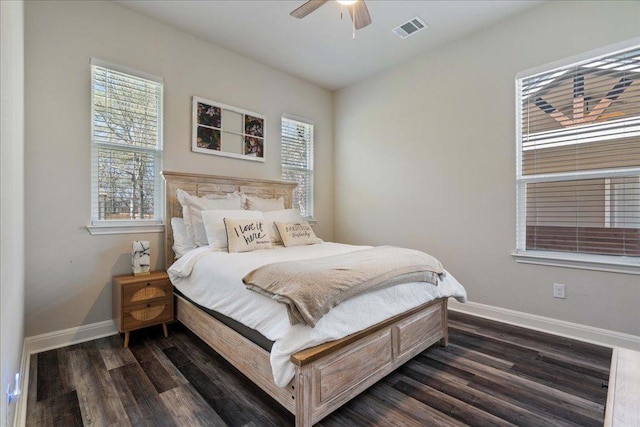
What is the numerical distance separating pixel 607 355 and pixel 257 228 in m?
3.00

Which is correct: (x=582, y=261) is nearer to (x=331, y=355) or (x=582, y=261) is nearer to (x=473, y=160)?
(x=473, y=160)

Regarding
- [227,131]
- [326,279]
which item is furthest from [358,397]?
[227,131]

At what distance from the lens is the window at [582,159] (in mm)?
2441

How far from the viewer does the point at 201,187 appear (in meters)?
3.23

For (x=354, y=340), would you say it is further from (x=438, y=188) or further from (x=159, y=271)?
(x=438, y=188)

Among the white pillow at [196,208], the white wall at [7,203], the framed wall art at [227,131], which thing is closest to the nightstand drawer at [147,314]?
the white pillow at [196,208]

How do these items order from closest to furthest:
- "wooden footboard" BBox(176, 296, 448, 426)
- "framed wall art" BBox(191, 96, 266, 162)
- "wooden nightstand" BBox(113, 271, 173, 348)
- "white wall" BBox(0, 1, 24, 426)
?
1. "white wall" BBox(0, 1, 24, 426)
2. "wooden footboard" BBox(176, 296, 448, 426)
3. "wooden nightstand" BBox(113, 271, 173, 348)
4. "framed wall art" BBox(191, 96, 266, 162)

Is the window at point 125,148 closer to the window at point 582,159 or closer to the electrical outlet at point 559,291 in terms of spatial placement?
the window at point 582,159

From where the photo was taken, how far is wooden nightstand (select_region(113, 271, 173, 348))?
97.7 inches

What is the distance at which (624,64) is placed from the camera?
246 cm

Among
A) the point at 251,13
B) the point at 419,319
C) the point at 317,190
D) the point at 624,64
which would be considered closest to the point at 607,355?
the point at 419,319

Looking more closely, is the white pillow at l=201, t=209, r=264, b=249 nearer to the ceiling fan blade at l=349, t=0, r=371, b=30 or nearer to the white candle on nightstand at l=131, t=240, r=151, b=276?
the white candle on nightstand at l=131, t=240, r=151, b=276

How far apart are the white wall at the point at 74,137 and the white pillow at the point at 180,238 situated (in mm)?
207

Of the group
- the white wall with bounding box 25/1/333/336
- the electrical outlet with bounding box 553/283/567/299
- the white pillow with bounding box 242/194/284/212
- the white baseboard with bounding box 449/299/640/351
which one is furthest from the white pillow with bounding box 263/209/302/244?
the electrical outlet with bounding box 553/283/567/299
